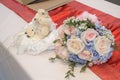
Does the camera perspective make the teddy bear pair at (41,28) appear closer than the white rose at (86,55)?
No

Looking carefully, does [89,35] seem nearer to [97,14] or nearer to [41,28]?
[41,28]

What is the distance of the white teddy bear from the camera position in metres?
1.05

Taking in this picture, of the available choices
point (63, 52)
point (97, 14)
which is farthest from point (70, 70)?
point (97, 14)

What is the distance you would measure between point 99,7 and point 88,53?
793 millimetres

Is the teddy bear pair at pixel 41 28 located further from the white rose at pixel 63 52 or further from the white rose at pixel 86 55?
the white rose at pixel 86 55

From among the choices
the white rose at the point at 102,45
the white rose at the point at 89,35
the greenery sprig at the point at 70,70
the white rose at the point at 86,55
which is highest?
the white rose at the point at 89,35

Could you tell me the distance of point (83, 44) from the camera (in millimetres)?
866

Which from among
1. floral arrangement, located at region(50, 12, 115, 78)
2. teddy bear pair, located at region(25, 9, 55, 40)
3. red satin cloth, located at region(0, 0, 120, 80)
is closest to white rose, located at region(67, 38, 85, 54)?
floral arrangement, located at region(50, 12, 115, 78)

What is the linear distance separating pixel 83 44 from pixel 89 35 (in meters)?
0.05

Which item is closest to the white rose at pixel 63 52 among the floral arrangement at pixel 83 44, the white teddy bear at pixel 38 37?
the floral arrangement at pixel 83 44

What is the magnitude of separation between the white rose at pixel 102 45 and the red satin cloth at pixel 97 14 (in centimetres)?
9

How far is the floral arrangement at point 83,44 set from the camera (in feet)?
2.85

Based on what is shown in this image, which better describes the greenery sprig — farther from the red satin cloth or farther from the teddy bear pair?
the teddy bear pair

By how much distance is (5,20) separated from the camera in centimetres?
146
